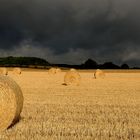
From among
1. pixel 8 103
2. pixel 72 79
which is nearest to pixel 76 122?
pixel 8 103

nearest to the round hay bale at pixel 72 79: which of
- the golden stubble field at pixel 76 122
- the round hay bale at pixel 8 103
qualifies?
the golden stubble field at pixel 76 122

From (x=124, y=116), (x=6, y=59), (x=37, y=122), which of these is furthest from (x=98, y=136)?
(x=6, y=59)

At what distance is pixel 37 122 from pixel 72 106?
137 inches

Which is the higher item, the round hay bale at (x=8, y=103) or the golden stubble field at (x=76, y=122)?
the round hay bale at (x=8, y=103)

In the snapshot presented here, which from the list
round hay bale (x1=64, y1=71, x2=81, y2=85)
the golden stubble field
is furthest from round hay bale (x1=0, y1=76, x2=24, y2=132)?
round hay bale (x1=64, y1=71, x2=81, y2=85)

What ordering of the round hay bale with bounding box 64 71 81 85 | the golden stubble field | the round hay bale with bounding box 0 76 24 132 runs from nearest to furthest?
the golden stubble field < the round hay bale with bounding box 0 76 24 132 < the round hay bale with bounding box 64 71 81 85

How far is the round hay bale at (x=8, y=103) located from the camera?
30.3 feet

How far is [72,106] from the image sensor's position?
13070 millimetres

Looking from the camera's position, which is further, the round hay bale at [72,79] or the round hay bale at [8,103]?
the round hay bale at [72,79]

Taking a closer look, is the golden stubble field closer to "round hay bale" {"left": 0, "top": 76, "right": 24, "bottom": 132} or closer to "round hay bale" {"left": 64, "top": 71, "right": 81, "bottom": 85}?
"round hay bale" {"left": 0, "top": 76, "right": 24, "bottom": 132}

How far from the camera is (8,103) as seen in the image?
9609 millimetres

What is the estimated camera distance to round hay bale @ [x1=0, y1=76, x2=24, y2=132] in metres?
9.23

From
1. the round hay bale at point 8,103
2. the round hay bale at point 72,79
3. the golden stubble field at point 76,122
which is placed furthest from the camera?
the round hay bale at point 72,79

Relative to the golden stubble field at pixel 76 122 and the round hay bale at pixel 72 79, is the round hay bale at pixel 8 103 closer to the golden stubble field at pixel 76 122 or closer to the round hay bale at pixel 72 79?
the golden stubble field at pixel 76 122
